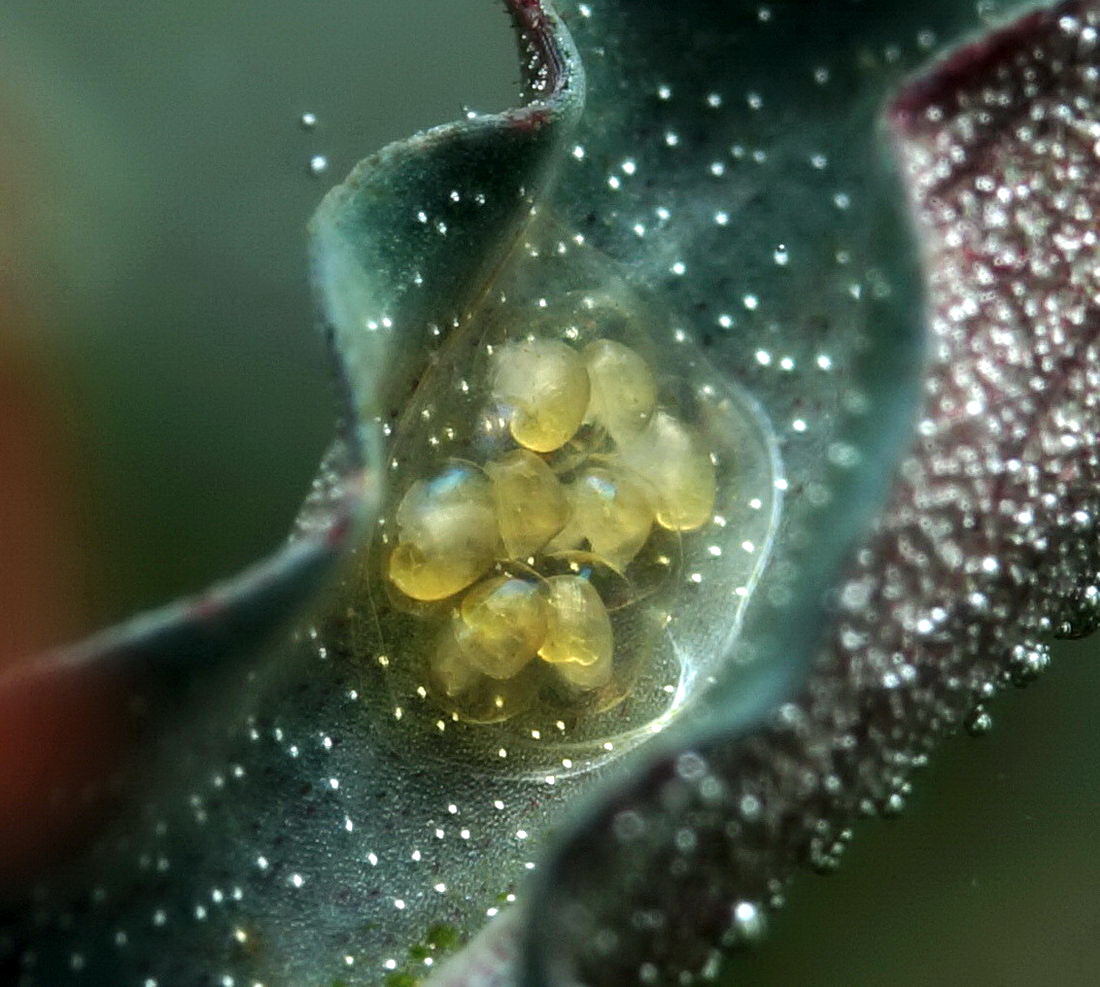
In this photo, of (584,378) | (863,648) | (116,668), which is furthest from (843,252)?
(116,668)

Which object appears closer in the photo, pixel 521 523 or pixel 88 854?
pixel 88 854

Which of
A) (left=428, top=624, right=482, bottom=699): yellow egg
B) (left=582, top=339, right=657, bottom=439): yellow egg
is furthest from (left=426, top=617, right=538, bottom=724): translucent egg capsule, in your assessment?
(left=582, top=339, right=657, bottom=439): yellow egg

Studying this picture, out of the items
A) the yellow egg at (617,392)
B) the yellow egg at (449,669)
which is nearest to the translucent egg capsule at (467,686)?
the yellow egg at (449,669)

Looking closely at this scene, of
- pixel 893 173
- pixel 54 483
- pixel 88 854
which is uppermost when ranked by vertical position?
pixel 893 173

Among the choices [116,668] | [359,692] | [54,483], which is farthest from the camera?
[54,483]

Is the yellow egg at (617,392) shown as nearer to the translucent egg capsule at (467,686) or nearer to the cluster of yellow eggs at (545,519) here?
the cluster of yellow eggs at (545,519)

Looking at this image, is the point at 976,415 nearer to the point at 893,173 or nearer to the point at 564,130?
the point at 893,173
